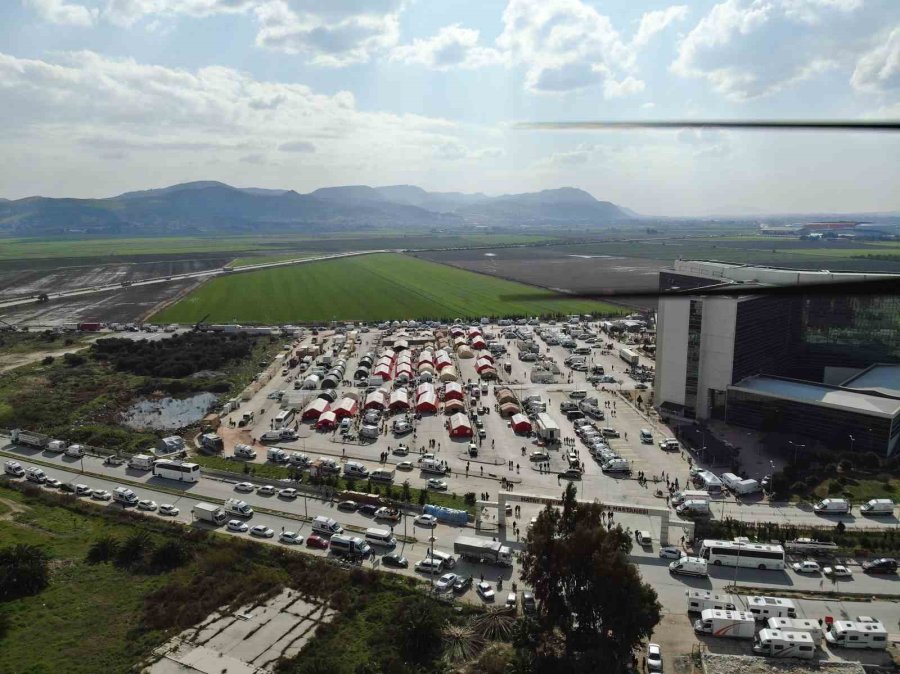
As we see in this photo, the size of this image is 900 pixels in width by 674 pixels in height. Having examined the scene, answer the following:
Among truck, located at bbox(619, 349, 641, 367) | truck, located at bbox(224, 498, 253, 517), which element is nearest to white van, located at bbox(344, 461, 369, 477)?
truck, located at bbox(224, 498, 253, 517)

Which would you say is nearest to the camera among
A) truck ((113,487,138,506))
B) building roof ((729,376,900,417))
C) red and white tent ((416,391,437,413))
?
truck ((113,487,138,506))

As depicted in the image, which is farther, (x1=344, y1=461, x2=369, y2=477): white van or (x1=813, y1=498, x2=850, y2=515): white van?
(x1=344, y1=461, x2=369, y2=477): white van

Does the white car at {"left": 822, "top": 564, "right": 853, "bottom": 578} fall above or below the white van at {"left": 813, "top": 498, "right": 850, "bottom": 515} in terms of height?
below

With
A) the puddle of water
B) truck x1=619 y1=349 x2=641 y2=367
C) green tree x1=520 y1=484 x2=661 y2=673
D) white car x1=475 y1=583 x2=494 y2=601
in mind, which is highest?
green tree x1=520 y1=484 x2=661 y2=673

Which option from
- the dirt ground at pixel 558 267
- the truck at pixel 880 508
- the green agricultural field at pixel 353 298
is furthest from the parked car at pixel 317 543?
the dirt ground at pixel 558 267

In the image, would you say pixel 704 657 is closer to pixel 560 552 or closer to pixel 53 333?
pixel 560 552

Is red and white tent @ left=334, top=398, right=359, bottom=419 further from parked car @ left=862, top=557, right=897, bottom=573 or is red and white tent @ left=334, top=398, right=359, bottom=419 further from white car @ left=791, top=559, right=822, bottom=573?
parked car @ left=862, top=557, right=897, bottom=573

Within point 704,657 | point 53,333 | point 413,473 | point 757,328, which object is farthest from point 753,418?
point 53,333

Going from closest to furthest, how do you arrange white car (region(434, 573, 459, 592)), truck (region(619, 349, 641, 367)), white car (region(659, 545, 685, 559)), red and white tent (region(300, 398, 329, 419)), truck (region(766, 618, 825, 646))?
1. truck (region(766, 618, 825, 646))
2. white car (region(434, 573, 459, 592))
3. white car (region(659, 545, 685, 559))
4. red and white tent (region(300, 398, 329, 419))
5. truck (region(619, 349, 641, 367))
